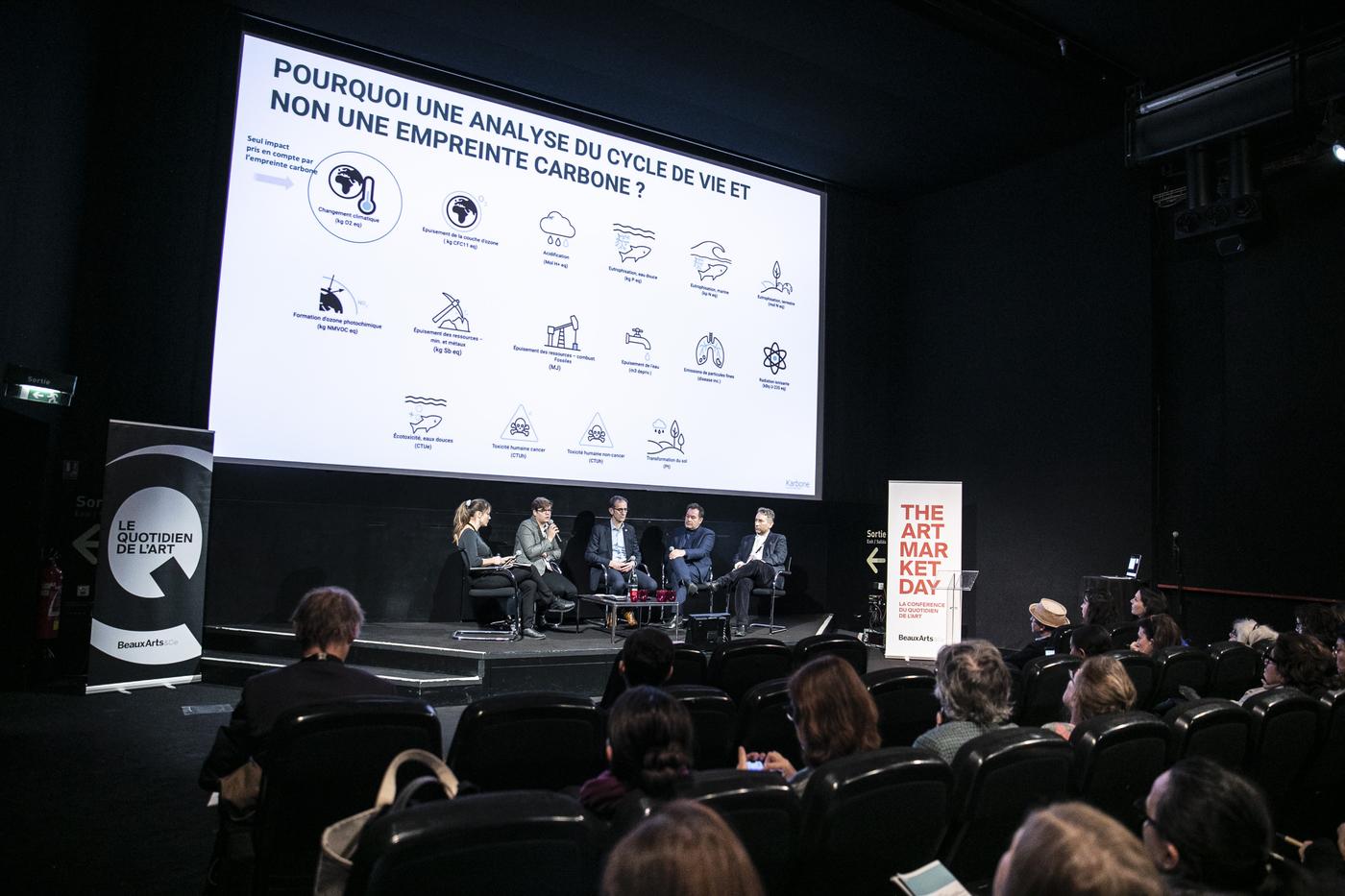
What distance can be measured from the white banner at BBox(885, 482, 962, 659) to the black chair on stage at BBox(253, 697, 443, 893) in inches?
243

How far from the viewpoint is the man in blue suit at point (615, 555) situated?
715 centimetres

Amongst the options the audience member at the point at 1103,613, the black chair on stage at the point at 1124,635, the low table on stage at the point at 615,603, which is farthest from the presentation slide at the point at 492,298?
the black chair on stage at the point at 1124,635

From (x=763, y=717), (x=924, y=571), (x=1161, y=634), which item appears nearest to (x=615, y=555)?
(x=924, y=571)

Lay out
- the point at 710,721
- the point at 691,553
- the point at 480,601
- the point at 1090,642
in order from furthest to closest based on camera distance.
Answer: the point at 691,553 < the point at 480,601 < the point at 1090,642 < the point at 710,721

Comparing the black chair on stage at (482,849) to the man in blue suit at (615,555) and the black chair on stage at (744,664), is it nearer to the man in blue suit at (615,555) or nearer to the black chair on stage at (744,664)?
the black chair on stage at (744,664)

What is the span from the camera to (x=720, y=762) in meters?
2.74

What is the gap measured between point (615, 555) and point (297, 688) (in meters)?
5.12

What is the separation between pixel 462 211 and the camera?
6844 mm

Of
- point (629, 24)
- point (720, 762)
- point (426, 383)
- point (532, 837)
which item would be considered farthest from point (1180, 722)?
point (629, 24)

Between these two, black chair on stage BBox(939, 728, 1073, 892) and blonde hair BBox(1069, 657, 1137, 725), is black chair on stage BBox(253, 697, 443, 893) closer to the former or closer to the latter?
black chair on stage BBox(939, 728, 1073, 892)

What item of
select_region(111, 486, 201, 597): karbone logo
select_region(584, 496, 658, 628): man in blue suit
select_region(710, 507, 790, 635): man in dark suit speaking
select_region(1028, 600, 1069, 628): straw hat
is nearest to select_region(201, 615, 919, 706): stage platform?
select_region(111, 486, 201, 597): karbone logo

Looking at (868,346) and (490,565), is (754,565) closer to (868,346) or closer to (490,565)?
(490,565)

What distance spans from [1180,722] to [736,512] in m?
6.23

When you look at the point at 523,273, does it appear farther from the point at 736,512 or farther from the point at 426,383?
the point at 736,512
